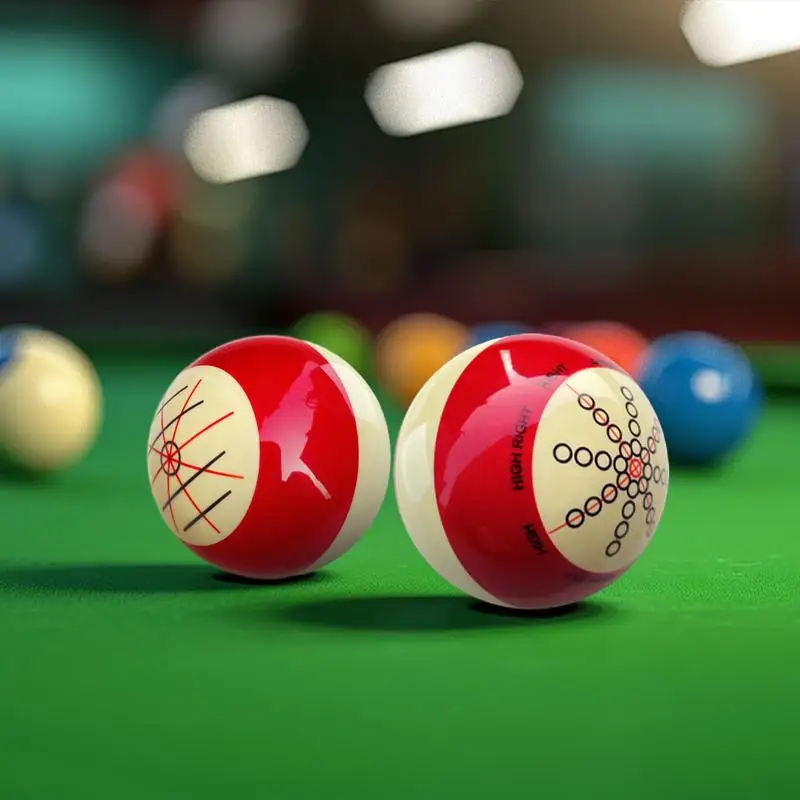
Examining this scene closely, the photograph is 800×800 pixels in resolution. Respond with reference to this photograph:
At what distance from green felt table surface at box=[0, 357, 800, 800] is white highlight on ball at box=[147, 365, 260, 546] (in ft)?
0.46

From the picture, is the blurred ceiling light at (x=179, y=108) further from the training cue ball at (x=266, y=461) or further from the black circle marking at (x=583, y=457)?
the black circle marking at (x=583, y=457)

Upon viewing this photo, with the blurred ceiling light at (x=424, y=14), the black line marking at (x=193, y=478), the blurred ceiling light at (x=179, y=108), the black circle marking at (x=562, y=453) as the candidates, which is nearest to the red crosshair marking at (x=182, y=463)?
the black line marking at (x=193, y=478)

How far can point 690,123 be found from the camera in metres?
14.2

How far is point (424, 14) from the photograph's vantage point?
13.2 meters

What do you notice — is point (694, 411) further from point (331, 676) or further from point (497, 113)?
point (497, 113)

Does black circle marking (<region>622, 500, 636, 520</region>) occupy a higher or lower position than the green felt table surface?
higher

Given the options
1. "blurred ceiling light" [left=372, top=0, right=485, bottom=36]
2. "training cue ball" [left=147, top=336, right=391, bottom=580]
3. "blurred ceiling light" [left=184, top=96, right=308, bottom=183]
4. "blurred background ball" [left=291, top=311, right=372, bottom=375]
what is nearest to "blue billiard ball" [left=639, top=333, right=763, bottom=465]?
"training cue ball" [left=147, top=336, right=391, bottom=580]

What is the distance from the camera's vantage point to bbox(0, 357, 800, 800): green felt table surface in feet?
4.91

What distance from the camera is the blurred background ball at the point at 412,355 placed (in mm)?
5809

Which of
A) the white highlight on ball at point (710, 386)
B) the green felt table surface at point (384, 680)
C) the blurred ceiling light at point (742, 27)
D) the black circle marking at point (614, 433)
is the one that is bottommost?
the green felt table surface at point (384, 680)

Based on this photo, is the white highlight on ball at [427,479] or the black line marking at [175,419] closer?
the white highlight on ball at [427,479]

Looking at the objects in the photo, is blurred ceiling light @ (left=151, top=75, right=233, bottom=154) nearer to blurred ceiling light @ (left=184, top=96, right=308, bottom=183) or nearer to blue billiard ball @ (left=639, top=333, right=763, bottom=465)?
blurred ceiling light @ (left=184, top=96, right=308, bottom=183)

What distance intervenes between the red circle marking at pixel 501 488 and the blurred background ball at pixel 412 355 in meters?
3.29

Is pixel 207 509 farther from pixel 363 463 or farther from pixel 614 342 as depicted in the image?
pixel 614 342
